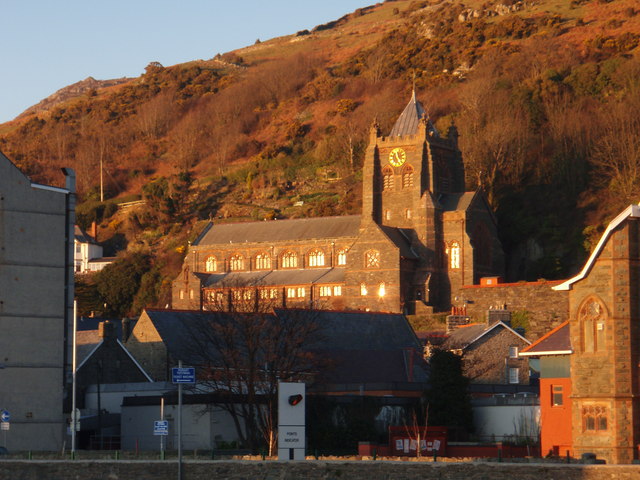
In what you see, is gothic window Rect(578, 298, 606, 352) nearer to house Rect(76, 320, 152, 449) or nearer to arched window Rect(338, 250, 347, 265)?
house Rect(76, 320, 152, 449)

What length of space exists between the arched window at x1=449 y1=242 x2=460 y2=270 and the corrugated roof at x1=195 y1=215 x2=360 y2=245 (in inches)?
417

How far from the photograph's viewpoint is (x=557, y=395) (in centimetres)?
5991

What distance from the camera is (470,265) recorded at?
383 feet

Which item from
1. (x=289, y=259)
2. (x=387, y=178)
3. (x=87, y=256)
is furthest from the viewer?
(x=87, y=256)

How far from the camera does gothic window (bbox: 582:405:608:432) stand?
5509 cm

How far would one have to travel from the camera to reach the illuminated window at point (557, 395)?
59719 millimetres

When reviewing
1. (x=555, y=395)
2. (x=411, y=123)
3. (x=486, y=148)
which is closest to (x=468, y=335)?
(x=555, y=395)

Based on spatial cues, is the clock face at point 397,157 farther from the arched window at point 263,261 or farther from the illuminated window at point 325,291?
the arched window at point 263,261

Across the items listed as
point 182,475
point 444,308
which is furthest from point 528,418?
point 444,308

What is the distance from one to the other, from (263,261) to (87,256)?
103ft

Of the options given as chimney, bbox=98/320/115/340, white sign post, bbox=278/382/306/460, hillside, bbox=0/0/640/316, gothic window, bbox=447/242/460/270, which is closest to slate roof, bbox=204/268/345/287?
hillside, bbox=0/0/640/316

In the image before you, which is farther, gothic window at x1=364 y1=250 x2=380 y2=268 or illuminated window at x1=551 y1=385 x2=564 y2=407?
gothic window at x1=364 y1=250 x2=380 y2=268

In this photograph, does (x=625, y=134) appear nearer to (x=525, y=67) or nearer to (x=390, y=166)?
(x=390, y=166)

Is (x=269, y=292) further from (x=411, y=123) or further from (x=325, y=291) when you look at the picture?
(x=411, y=123)
